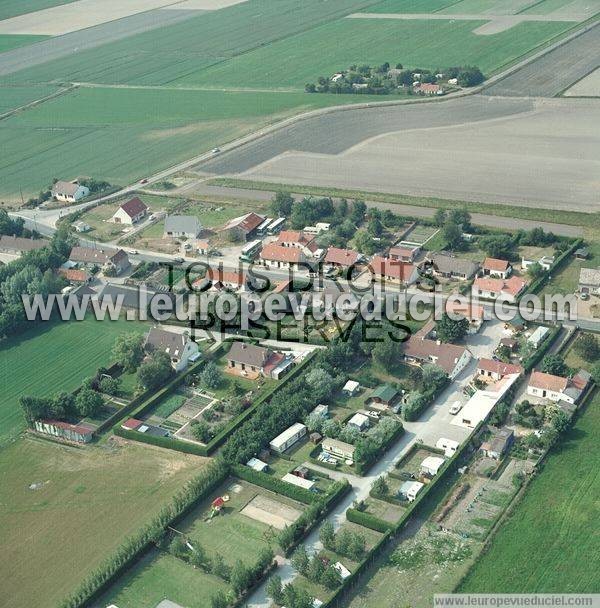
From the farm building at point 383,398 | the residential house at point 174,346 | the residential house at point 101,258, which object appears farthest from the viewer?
the residential house at point 101,258

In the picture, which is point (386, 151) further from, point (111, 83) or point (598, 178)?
point (111, 83)

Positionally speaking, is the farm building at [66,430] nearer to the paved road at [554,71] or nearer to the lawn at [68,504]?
the lawn at [68,504]

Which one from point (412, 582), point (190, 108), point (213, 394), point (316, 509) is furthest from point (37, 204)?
point (412, 582)

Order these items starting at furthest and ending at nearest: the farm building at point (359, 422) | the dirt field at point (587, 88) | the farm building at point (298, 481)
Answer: the dirt field at point (587, 88), the farm building at point (359, 422), the farm building at point (298, 481)

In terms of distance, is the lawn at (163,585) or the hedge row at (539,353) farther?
the hedge row at (539,353)

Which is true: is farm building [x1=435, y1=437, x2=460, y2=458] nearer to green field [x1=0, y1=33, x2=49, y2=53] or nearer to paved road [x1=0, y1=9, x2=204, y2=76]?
paved road [x1=0, y1=9, x2=204, y2=76]

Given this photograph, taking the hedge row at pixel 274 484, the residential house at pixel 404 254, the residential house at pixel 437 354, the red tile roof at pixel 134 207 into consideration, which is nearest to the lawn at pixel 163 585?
the hedge row at pixel 274 484

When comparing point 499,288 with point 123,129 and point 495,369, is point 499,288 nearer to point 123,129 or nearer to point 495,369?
point 495,369

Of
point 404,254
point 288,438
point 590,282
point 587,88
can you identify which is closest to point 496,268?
point 590,282
